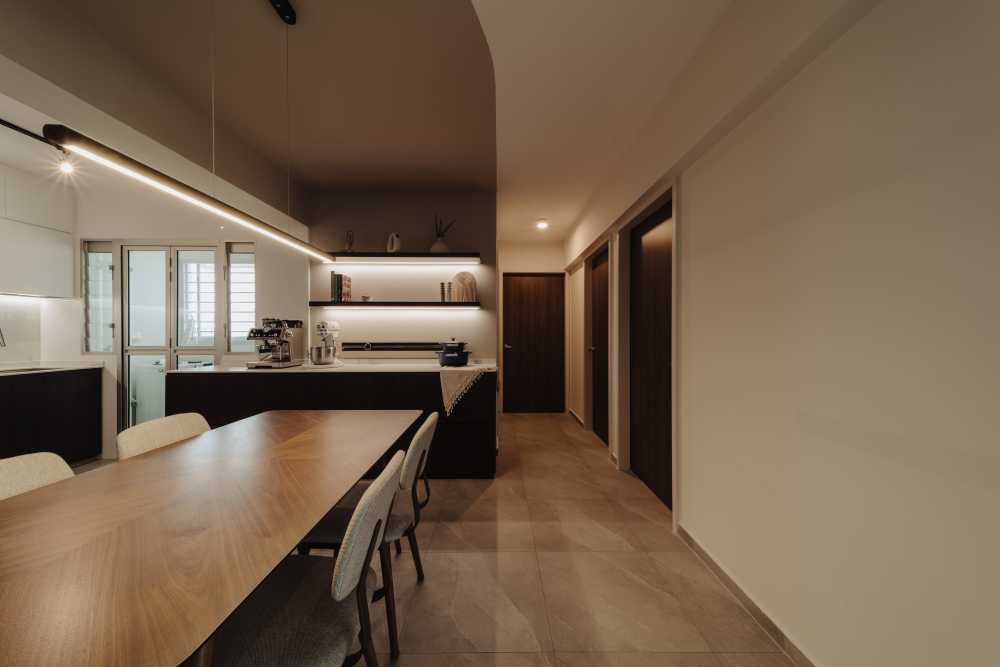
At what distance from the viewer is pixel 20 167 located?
11.7ft

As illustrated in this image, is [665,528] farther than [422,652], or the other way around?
[665,528]

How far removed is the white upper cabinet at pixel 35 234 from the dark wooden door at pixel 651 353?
220 inches

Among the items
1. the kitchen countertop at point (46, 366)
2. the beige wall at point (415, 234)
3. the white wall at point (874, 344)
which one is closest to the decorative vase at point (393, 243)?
the beige wall at point (415, 234)

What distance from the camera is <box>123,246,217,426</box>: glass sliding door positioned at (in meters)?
4.22

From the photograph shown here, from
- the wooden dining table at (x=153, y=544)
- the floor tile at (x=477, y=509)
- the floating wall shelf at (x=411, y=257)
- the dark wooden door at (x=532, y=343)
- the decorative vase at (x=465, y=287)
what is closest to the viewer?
the wooden dining table at (x=153, y=544)

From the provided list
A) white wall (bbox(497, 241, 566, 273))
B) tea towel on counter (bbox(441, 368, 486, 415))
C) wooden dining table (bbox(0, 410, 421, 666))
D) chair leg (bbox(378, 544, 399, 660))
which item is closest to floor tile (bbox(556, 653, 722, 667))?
chair leg (bbox(378, 544, 399, 660))

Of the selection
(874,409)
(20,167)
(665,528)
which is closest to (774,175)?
(874,409)

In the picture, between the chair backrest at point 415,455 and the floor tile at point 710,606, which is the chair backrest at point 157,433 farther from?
the floor tile at point 710,606

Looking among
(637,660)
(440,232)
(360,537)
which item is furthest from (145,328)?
(637,660)

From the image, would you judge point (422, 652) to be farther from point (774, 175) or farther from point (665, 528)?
point (774, 175)

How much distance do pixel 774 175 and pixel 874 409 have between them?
99 cm

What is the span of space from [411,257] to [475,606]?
3.19 metres

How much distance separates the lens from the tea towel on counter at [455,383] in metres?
3.38

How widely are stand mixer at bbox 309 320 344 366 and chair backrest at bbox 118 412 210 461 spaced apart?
174 cm
